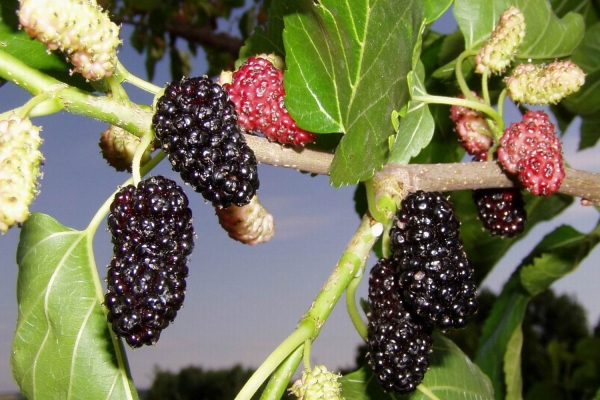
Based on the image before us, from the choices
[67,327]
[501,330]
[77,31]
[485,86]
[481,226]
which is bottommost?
[501,330]

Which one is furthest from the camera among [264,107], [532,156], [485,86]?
[485,86]

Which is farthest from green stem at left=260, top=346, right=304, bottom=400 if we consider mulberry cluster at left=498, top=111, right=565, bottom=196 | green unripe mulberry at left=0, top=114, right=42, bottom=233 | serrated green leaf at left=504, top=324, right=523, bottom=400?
serrated green leaf at left=504, top=324, right=523, bottom=400

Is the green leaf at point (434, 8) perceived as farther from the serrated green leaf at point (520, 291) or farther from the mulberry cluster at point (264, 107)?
the serrated green leaf at point (520, 291)

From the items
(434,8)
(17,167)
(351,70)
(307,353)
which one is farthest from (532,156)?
(17,167)

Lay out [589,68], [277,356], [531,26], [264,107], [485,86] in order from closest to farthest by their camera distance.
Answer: [277,356] < [264,107] < [485,86] < [531,26] < [589,68]

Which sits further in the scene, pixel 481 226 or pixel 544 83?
pixel 481 226

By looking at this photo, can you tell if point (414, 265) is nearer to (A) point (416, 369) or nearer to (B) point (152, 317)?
(A) point (416, 369)

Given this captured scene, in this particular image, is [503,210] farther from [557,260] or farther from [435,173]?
[557,260]
